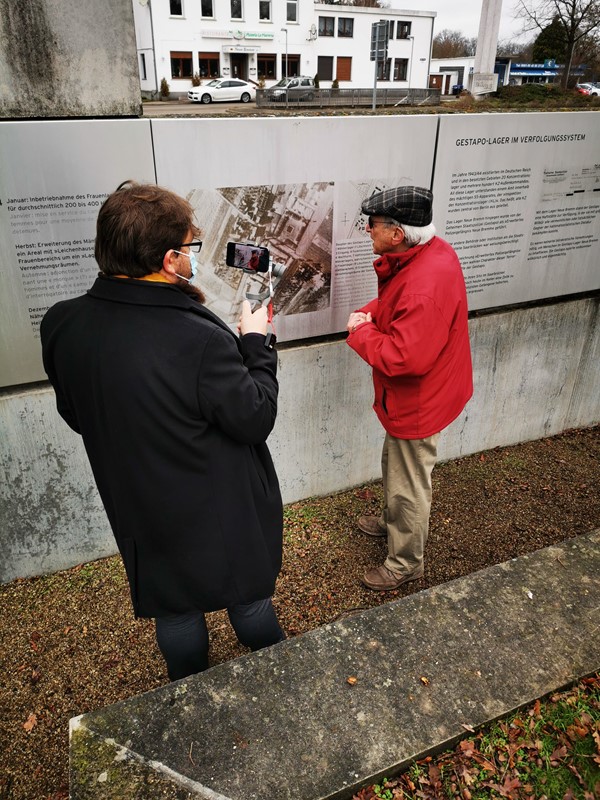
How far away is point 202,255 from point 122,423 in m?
1.64

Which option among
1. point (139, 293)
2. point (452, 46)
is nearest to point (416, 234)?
point (139, 293)

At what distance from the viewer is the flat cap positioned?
98.3 inches

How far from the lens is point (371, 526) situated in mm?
3750

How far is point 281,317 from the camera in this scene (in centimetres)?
347

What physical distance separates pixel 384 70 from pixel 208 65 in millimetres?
14989

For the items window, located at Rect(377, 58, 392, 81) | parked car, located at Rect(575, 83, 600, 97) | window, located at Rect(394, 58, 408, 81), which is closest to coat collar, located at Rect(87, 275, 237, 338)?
parked car, located at Rect(575, 83, 600, 97)

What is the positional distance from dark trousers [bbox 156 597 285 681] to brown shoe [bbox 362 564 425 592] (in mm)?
1073

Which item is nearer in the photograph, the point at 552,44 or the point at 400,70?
the point at 552,44

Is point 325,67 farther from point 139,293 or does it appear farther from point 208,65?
point 139,293

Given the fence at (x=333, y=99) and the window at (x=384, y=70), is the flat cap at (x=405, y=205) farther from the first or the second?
the window at (x=384, y=70)

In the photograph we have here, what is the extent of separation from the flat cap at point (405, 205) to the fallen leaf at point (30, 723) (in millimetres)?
2652

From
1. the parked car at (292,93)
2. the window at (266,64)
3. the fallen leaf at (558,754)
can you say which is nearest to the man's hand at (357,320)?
the fallen leaf at (558,754)

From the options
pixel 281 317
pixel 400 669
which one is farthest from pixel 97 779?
pixel 281 317

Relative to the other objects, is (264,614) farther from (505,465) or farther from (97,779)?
(505,465)
